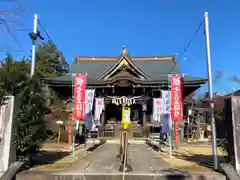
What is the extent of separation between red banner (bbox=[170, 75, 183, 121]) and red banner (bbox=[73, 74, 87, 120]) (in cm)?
438

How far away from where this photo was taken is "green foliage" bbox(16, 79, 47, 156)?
7148 mm

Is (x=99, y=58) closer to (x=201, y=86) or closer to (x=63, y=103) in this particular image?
(x=63, y=103)

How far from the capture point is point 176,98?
11352mm

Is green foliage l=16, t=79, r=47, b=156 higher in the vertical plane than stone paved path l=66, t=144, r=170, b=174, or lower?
higher

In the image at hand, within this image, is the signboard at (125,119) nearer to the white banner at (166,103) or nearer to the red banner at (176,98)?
the red banner at (176,98)

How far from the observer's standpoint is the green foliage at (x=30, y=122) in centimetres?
715

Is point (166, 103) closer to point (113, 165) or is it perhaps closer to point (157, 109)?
point (157, 109)

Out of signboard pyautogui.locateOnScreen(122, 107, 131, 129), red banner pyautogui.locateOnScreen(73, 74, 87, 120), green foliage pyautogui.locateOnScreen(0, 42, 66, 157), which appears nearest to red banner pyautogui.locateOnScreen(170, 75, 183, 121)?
signboard pyautogui.locateOnScreen(122, 107, 131, 129)

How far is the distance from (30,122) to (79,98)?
181 inches

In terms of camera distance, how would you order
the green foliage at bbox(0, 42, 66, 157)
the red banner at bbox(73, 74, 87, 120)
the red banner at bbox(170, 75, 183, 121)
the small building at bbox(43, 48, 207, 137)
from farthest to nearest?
the small building at bbox(43, 48, 207, 137) → the red banner at bbox(73, 74, 87, 120) → the red banner at bbox(170, 75, 183, 121) → the green foliage at bbox(0, 42, 66, 157)

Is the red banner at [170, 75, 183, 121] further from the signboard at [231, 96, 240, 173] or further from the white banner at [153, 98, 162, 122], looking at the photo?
the white banner at [153, 98, 162, 122]

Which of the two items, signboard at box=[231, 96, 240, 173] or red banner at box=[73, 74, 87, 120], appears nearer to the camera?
signboard at box=[231, 96, 240, 173]

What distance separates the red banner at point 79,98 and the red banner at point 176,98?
14.4ft

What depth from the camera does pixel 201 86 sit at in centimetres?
2020
